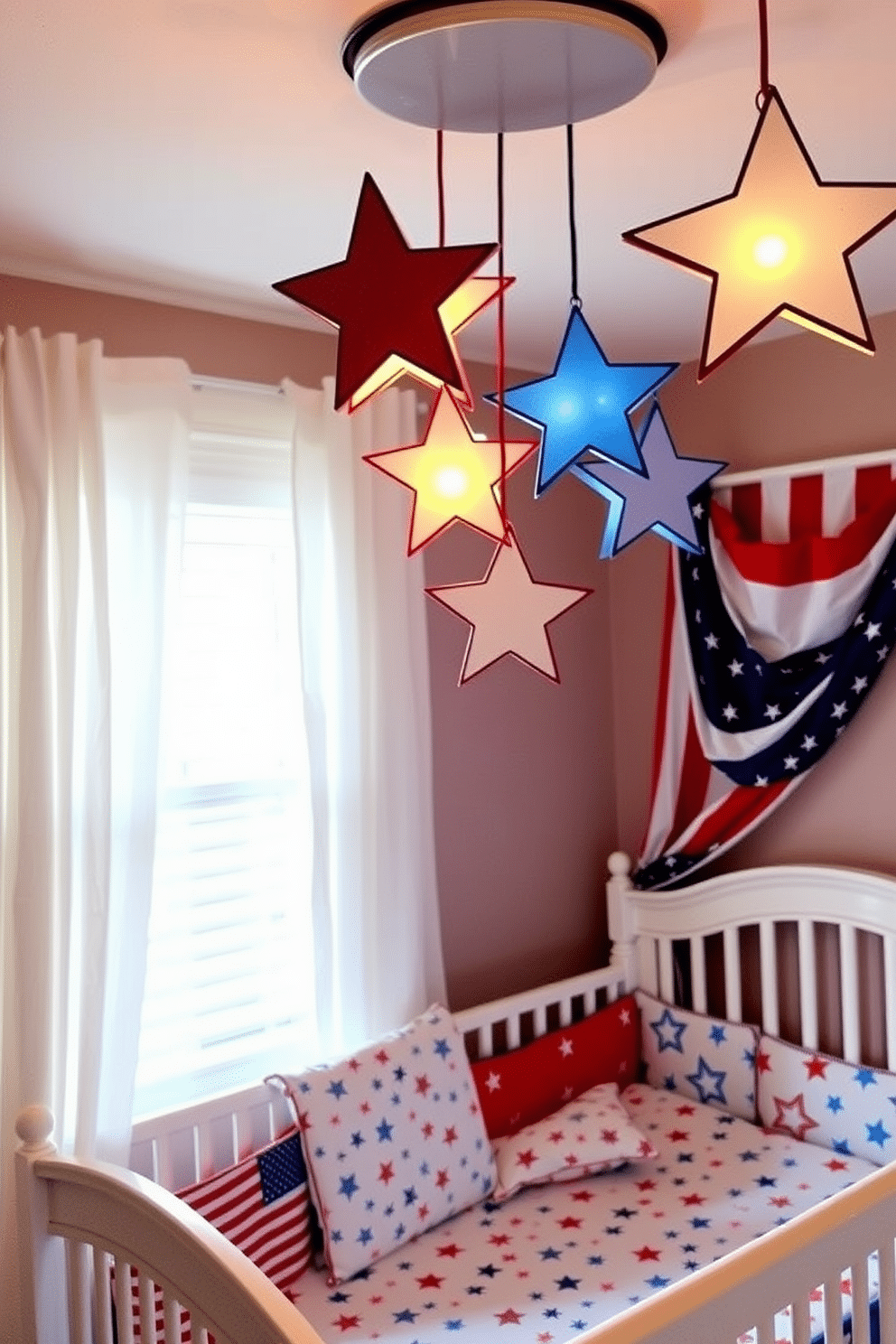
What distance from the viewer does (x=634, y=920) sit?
3201mm

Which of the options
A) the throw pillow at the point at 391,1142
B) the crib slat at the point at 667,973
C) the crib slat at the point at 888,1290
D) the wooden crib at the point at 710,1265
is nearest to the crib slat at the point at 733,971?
the wooden crib at the point at 710,1265

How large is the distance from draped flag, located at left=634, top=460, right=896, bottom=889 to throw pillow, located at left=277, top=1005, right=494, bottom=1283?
0.86 metres

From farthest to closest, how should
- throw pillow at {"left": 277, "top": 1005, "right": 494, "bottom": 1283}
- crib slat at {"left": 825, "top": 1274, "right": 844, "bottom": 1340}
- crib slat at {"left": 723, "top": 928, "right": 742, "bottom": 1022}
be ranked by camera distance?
crib slat at {"left": 723, "top": 928, "right": 742, "bottom": 1022}, throw pillow at {"left": 277, "top": 1005, "right": 494, "bottom": 1283}, crib slat at {"left": 825, "top": 1274, "right": 844, "bottom": 1340}

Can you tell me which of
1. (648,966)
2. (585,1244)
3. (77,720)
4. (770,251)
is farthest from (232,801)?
(770,251)

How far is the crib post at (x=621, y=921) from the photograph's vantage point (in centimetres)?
319

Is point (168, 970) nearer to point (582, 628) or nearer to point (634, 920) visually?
point (634, 920)

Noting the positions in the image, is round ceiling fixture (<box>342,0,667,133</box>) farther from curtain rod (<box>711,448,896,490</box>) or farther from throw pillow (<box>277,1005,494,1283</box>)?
throw pillow (<box>277,1005,494,1283</box>)

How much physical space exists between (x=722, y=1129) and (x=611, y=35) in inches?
86.8

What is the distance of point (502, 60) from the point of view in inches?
56.9

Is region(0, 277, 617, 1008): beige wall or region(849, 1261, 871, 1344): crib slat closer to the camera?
region(849, 1261, 871, 1344): crib slat

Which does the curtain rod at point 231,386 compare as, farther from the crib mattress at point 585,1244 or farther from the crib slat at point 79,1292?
the crib mattress at point 585,1244

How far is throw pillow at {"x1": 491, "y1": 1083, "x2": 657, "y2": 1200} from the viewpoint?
2.62 m

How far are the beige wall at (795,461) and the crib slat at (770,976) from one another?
0.64 ft

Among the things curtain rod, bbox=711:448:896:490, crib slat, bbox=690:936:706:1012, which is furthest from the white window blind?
curtain rod, bbox=711:448:896:490
